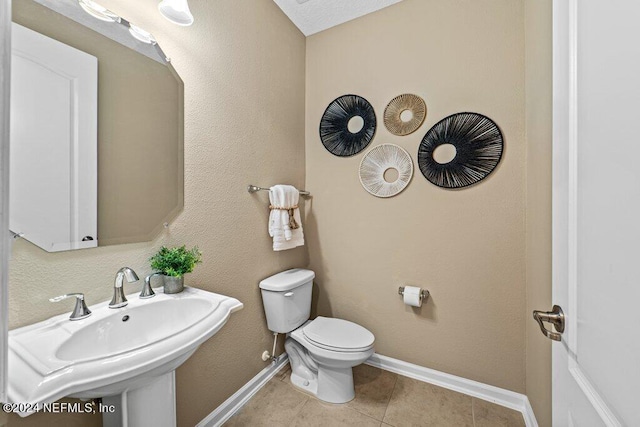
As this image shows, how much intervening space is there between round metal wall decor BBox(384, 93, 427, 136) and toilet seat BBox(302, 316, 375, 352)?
1.37 m

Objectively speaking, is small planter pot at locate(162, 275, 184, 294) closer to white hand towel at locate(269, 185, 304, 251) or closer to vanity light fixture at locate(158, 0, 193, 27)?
white hand towel at locate(269, 185, 304, 251)

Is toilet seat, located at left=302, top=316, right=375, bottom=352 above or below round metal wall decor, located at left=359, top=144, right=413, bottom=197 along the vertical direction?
below

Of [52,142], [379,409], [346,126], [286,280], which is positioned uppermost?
[346,126]

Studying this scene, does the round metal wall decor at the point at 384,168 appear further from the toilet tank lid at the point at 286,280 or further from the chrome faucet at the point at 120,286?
the chrome faucet at the point at 120,286

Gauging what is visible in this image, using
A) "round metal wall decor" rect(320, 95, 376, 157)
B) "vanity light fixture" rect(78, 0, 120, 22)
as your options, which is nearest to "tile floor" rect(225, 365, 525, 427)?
"round metal wall decor" rect(320, 95, 376, 157)

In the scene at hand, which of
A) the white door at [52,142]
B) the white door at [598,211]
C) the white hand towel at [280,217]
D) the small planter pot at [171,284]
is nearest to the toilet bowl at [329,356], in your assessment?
the white hand towel at [280,217]

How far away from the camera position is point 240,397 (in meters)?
1.46

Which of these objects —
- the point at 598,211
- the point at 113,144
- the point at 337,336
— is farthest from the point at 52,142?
the point at 337,336

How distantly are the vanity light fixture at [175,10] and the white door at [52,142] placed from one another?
345 millimetres

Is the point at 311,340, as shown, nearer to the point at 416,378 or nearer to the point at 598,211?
the point at 416,378

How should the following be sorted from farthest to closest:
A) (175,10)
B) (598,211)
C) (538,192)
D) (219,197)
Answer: (219,197), (538,192), (175,10), (598,211)

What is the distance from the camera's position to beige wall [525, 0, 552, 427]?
103cm

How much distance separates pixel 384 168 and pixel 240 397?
172 centimetres

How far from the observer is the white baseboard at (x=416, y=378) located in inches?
53.5
